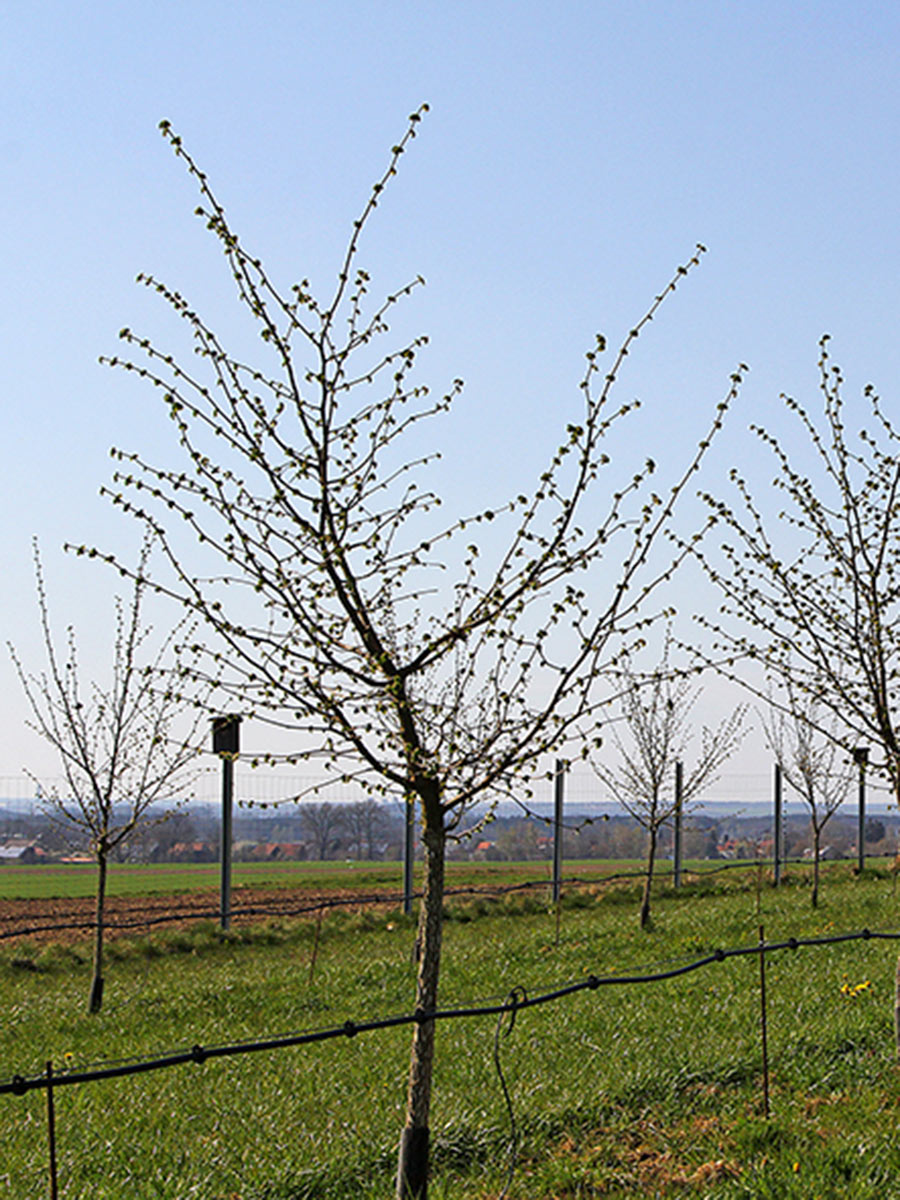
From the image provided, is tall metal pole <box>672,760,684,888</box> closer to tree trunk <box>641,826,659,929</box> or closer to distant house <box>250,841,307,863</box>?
tree trunk <box>641,826,659,929</box>

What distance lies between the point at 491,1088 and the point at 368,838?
22456 mm

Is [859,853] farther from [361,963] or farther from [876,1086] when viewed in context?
[876,1086]

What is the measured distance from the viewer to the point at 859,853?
26984 mm

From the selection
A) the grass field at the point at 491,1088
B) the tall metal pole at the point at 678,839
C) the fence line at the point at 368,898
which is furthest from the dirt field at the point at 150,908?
the tall metal pole at the point at 678,839

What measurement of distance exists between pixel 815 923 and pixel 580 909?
524 centimetres

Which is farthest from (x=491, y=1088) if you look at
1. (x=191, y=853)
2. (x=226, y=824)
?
(x=191, y=853)

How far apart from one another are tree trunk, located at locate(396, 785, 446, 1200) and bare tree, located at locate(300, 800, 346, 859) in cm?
2444

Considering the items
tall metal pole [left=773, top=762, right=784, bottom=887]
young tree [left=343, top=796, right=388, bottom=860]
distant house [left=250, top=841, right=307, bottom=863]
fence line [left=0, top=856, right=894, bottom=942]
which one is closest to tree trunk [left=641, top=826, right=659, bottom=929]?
fence line [left=0, top=856, right=894, bottom=942]

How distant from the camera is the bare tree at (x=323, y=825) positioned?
28.2m

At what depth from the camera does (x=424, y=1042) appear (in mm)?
3947

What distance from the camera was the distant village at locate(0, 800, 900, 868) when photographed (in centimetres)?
2380

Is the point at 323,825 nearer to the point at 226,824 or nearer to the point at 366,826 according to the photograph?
the point at 366,826

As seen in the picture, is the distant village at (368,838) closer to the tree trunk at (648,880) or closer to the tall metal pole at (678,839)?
the tall metal pole at (678,839)

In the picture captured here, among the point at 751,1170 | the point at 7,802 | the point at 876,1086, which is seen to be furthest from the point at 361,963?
the point at 7,802
